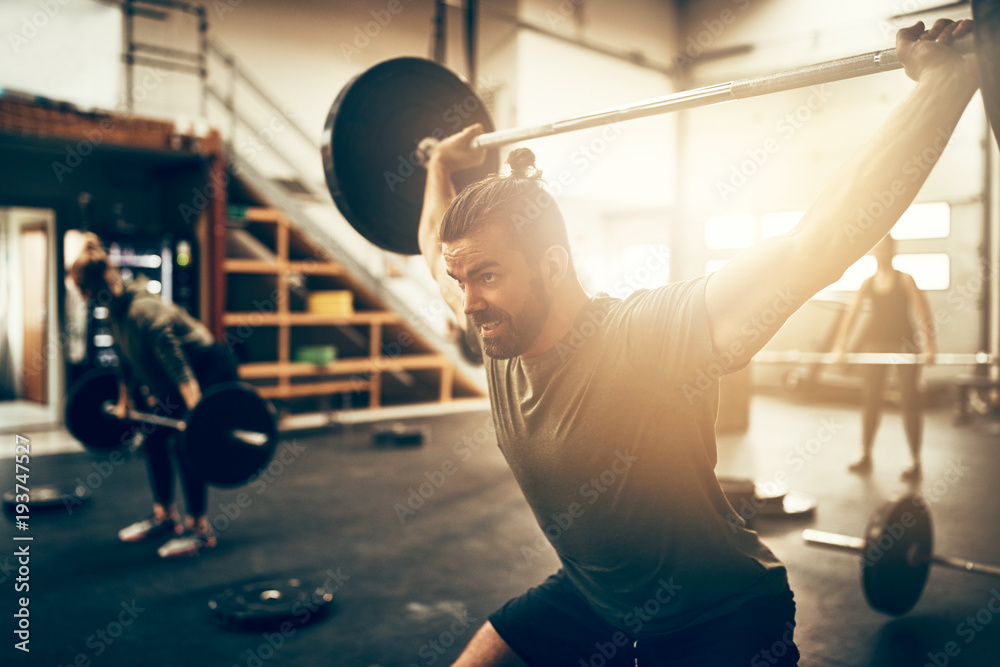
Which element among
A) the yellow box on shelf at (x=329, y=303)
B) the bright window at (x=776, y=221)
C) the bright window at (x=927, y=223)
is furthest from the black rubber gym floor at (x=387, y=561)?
the bright window at (x=776, y=221)

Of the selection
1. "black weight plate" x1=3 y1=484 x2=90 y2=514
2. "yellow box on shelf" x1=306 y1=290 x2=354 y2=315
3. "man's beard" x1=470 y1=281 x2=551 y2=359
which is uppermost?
"yellow box on shelf" x1=306 y1=290 x2=354 y2=315

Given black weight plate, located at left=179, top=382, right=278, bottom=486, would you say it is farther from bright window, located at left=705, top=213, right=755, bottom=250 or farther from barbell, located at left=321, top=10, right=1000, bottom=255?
bright window, located at left=705, top=213, right=755, bottom=250

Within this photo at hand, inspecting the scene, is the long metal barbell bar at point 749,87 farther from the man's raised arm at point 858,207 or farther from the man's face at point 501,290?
the man's face at point 501,290

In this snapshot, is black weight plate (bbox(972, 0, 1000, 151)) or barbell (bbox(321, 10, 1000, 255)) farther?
barbell (bbox(321, 10, 1000, 255))

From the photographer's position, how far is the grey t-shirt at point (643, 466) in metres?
0.93

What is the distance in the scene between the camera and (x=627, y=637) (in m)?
1.07

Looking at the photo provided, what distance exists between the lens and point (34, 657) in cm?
196

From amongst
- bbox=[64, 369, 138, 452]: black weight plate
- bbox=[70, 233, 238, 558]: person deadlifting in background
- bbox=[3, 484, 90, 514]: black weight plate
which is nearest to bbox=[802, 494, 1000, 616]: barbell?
bbox=[70, 233, 238, 558]: person deadlifting in background

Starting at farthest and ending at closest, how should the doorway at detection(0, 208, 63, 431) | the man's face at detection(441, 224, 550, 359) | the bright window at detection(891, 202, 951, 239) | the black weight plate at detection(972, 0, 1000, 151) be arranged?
1. the bright window at detection(891, 202, 951, 239)
2. the doorway at detection(0, 208, 63, 431)
3. the man's face at detection(441, 224, 550, 359)
4. the black weight plate at detection(972, 0, 1000, 151)

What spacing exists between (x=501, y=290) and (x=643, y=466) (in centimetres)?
30

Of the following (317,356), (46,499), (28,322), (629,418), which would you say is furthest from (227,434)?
(28,322)

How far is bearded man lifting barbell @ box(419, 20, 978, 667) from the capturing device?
0.83 meters

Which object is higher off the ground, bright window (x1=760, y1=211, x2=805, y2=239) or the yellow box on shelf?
bright window (x1=760, y1=211, x2=805, y2=239)

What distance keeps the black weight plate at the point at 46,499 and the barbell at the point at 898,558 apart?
3.39 meters
